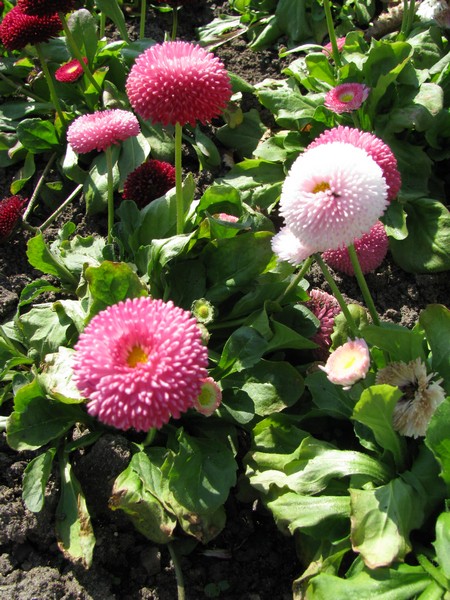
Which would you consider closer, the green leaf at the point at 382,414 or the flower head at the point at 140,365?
the flower head at the point at 140,365

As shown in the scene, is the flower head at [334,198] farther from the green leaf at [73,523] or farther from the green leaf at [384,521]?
the green leaf at [73,523]

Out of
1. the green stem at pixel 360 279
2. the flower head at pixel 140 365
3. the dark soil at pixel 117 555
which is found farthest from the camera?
the dark soil at pixel 117 555

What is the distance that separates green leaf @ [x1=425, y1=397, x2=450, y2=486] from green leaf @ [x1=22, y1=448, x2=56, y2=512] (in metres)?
1.41

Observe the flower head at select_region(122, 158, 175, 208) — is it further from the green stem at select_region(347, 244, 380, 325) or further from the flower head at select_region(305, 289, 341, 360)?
the green stem at select_region(347, 244, 380, 325)

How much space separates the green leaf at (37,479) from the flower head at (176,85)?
1351 millimetres

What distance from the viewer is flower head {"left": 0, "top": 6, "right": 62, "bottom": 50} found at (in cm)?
368

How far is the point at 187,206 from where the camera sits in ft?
10.1

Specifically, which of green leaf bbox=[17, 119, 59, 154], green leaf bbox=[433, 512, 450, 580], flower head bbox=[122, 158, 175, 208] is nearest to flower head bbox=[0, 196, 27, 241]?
green leaf bbox=[17, 119, 59, 154]

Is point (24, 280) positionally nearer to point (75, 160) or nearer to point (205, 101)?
point (75, 160)

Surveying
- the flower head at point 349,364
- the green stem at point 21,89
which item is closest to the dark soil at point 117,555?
the flower head at point 349,364

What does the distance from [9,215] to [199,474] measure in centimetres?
188

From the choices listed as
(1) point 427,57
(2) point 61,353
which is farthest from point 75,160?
(1) point 427,57

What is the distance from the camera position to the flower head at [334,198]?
1.98 metres

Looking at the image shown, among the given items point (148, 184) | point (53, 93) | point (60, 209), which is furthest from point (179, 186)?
point (53, 93)
